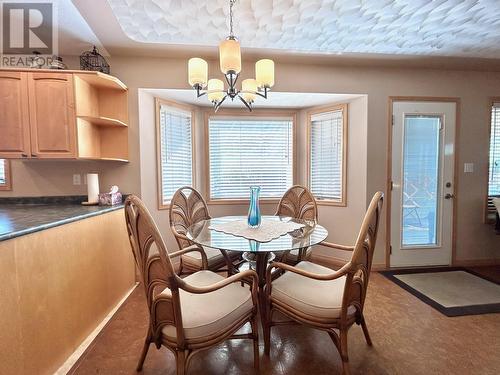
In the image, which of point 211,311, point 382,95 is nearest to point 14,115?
point 211,311

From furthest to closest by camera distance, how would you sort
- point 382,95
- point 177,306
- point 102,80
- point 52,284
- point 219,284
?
point 382,95, point 102,80, point 52,284, point 219,284, point 177,306

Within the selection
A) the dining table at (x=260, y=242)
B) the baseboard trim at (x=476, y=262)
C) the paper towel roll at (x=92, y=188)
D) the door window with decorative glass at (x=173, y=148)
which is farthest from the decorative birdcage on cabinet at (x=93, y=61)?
the baseboard trim at (x=476, y=262)

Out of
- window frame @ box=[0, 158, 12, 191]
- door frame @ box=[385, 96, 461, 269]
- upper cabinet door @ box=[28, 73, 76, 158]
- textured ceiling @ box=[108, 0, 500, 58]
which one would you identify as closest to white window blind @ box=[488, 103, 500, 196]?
A: door frame @ box=[385, 96, 461, 269]

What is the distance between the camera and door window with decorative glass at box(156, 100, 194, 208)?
9.52 ft

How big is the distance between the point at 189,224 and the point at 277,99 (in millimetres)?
1871

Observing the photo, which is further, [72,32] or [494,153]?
[494,153]

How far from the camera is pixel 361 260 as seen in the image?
1365 millimetres

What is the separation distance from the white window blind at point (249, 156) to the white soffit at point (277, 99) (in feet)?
0.78

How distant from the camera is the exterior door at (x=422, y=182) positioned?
2.95 meters

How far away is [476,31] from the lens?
2.21 m

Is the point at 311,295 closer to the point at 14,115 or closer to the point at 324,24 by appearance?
the point at 324,24

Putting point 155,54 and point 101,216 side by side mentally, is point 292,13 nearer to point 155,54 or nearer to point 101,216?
point 155,54

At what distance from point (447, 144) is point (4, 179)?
201 inches

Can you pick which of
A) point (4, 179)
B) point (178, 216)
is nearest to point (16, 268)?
point (178, 216)
